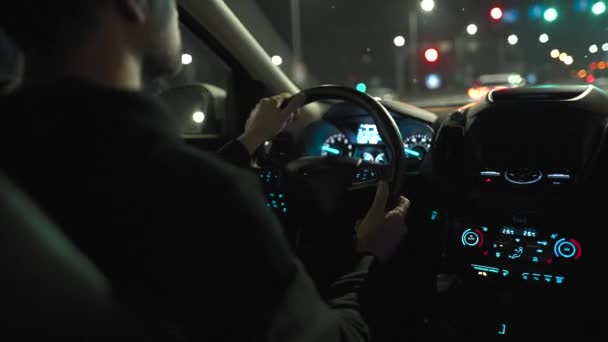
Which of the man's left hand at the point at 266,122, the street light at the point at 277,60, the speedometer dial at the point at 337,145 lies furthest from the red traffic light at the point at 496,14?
the man's left hand at the point at 266,122

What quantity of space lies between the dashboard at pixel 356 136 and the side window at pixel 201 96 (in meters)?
0.66

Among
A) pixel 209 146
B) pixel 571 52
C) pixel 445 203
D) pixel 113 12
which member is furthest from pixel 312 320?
pixel 571 52

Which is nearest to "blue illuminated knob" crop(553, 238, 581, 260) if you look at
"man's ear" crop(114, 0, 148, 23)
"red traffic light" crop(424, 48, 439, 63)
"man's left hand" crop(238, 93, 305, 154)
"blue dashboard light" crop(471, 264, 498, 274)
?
"blue dashboard light" crop(471, 264, 498, 274)

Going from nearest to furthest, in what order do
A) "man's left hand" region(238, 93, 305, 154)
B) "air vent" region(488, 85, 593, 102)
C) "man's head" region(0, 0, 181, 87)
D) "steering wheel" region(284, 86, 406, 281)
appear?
"man's head" region(0, 0, 181, 87) < "man's left hand" region(238, 93, 305, 154) < "steering wheel" region(284, 86, 406, 281) < "air vent" region(488, 85, 593, 102)

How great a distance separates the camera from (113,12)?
135 centimetres

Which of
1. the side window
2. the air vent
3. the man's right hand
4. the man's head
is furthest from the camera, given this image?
the side window

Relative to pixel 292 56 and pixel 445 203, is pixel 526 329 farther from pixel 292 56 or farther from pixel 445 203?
pixel 292 56

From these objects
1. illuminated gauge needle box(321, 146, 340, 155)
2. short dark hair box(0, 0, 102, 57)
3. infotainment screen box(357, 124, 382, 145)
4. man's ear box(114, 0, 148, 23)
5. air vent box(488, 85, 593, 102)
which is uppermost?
man's ear box(114, 0, 148, 23)

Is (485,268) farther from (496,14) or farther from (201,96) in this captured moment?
(496,14)

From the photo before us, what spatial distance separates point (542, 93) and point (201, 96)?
6.95ft

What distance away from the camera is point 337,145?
411cm

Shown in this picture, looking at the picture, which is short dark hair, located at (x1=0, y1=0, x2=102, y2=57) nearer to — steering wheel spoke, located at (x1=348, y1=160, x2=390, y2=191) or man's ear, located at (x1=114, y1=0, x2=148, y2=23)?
man's ear, located at (x1=114, y1=0, x2=148, y2=23)

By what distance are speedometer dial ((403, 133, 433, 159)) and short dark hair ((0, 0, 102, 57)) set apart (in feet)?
9.13

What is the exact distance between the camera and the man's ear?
53.8 inches
